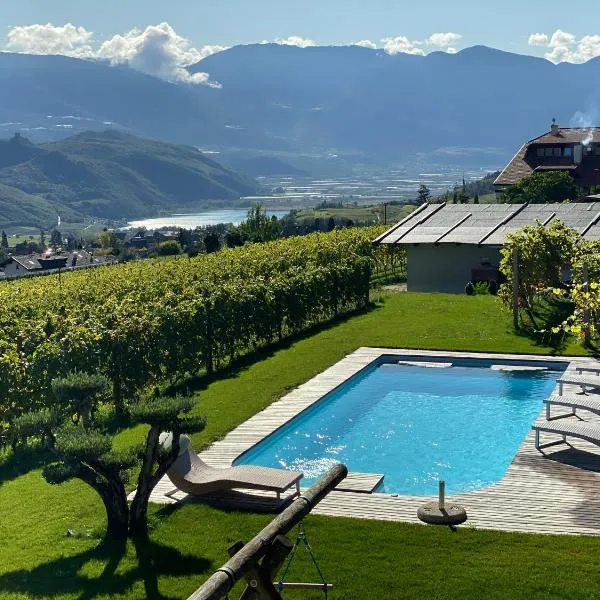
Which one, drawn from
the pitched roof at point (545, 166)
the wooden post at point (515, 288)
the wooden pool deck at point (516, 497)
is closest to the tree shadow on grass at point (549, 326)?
the wooden post at point (515, 288)

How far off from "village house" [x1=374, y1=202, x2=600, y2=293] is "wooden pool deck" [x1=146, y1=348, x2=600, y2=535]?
19.1 metres

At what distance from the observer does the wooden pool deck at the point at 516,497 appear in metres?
10.8

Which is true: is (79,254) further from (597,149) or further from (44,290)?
(44,290)

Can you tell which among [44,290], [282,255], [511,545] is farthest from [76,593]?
[282,255]

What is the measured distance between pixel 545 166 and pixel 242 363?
58.2m

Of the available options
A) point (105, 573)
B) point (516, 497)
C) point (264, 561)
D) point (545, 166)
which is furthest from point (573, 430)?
point (545, 166)

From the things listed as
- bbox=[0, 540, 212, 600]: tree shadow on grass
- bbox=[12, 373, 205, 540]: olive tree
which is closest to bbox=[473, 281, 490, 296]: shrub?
bbox=[12, 373, 205, 540]: olive tree

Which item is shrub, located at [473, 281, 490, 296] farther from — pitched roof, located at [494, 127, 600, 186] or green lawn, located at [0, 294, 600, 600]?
pitched roof, located at [494, 127, 600, 186]

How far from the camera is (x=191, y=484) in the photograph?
11844mm

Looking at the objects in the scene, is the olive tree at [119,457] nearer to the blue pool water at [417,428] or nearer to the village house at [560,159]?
the blue pool water at [417,428]

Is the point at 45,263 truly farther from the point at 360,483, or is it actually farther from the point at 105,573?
the point at 105,573

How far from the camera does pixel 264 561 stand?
5.43 m

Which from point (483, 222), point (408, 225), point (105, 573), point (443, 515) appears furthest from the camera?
point (408, 225)

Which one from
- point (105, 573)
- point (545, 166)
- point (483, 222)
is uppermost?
point (545, 166)
